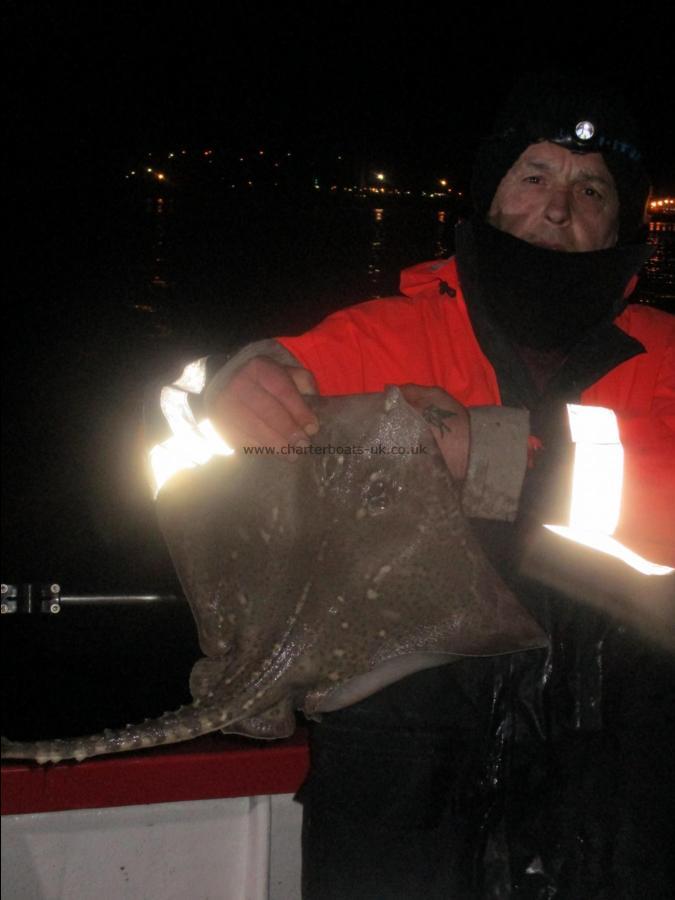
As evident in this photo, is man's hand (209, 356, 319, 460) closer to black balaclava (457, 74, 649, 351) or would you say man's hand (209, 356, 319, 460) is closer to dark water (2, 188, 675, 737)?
dark water (2, 188, 675, 737)

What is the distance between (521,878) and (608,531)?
94 centimetres

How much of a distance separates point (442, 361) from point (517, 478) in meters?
0.69

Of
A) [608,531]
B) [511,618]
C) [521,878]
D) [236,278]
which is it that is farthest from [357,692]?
[236,278]

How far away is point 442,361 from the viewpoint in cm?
238

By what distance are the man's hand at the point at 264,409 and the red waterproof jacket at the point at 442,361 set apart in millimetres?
326

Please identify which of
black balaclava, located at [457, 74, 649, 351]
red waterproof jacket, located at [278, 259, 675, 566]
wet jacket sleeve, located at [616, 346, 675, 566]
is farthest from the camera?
black balaclava, located at [457, 74, 649, 351]

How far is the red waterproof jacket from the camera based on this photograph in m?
2.28

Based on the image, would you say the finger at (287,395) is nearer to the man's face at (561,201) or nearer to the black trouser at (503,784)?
the black trouser at (503,784)

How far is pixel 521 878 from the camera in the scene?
1.60 meters

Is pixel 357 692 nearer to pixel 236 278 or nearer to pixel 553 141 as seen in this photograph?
pixel 553 141

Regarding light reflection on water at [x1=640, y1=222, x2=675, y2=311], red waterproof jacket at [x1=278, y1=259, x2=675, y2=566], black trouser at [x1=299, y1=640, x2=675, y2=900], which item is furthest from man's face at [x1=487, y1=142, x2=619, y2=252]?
light reflection on water at [x1=640, y1=222, x2=675, y2=311]

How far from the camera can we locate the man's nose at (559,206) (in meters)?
2.45

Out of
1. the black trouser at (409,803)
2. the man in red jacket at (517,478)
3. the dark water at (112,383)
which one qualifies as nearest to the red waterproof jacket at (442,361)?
the man in red jacket at (517,478)

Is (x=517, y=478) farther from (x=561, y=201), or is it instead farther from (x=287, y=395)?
(x=561, y=201)
